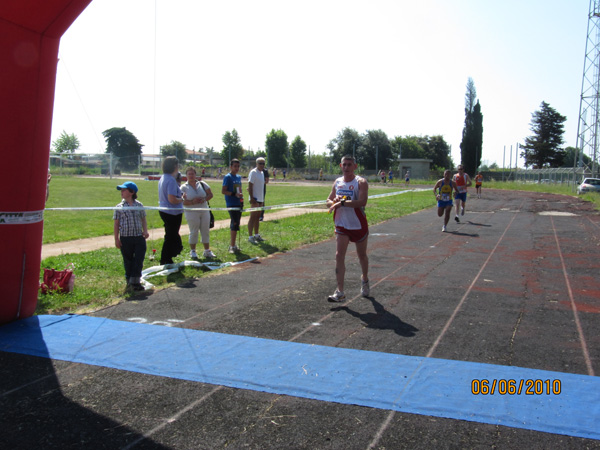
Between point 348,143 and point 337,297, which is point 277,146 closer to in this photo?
point 348,143

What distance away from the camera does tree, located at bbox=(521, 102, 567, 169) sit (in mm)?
99438

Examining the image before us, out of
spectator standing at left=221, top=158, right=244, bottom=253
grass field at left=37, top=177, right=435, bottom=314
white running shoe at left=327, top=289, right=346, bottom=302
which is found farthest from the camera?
spectator standing at left=221, top=158, right=244, bottom=253

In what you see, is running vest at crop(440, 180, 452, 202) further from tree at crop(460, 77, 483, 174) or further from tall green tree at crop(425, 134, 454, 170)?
tall green tree at crop(425, 134, 454, 170)

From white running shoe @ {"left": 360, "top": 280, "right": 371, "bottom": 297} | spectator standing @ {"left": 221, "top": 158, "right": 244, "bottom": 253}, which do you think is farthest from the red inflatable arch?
spectator standing @ {"left": 221, "top": 158, "right": 244, "bottom": 253}

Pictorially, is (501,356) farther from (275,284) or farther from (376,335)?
(275,284)

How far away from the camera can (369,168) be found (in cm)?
8344

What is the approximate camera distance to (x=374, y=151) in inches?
3250

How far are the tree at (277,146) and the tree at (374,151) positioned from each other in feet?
52.9

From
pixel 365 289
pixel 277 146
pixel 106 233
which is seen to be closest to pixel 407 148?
pixel 277 146

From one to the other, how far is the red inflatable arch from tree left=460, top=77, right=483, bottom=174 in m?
85.3

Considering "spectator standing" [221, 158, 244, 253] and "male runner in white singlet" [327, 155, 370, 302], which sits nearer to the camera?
"male runner in white singlet" [327, 155, 370, 302]

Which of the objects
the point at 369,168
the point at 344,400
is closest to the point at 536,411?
the point at 344,400

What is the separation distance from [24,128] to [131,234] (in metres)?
2.22
